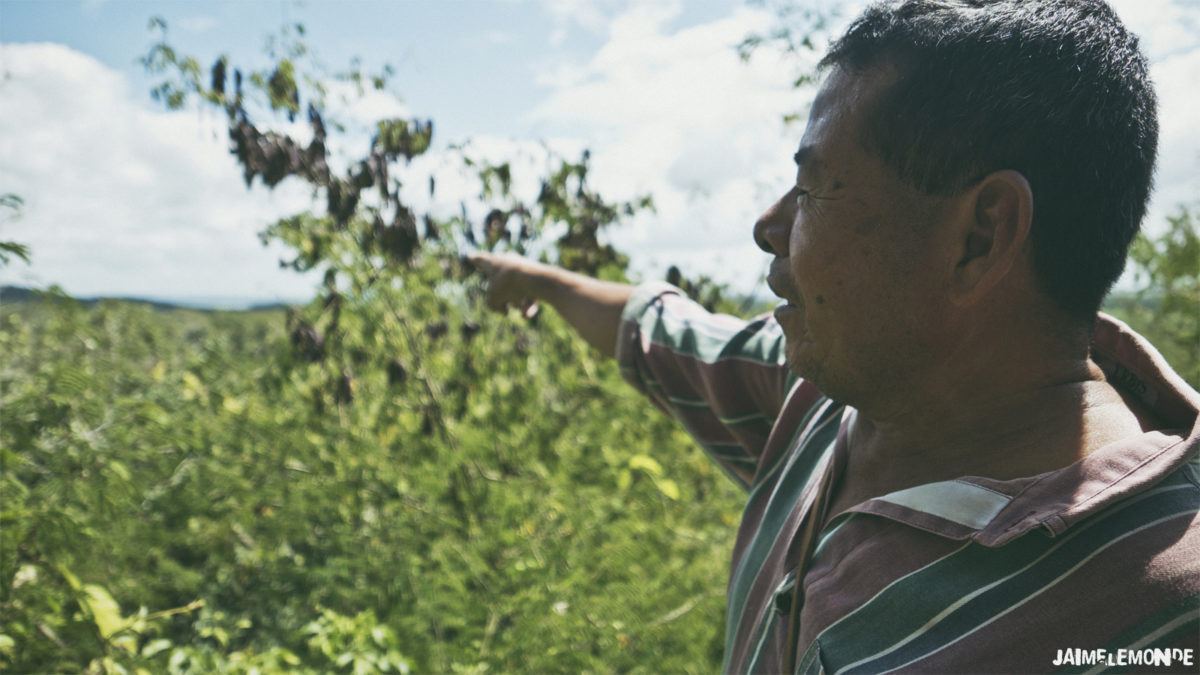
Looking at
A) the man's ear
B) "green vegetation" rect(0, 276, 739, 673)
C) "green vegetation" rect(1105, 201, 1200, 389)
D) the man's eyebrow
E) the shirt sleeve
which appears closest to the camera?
the man's ear

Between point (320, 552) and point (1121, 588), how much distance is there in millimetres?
2681

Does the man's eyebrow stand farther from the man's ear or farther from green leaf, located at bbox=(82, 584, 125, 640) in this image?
green leaf, located at bbox=(82, 584, 125, 640)

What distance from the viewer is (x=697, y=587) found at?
305cm

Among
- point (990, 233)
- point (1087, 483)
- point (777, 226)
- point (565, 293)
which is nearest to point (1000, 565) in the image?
point (1087, 483)

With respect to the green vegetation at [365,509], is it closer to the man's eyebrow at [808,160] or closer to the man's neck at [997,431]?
the man's neck at [997,431]

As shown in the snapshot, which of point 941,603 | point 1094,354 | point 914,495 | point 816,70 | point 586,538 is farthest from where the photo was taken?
point 586,538

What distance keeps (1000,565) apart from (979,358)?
314 mm

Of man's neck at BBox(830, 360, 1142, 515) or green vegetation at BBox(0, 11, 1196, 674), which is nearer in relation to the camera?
man's neck at BBox(830, 360, 1142, 515)

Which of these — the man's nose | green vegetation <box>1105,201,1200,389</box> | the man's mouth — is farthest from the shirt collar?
green vegetation <box>1105,201,1200,389</box>

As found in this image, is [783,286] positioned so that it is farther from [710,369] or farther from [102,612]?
[102,612]

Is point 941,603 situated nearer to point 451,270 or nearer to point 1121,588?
point 1121,588

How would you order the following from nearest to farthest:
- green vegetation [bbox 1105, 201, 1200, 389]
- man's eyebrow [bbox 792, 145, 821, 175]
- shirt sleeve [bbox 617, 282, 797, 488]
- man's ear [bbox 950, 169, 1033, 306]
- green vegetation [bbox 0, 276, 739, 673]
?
man's ear [bbox 950, 169, 1033, 306]
man's eyebrow [bbox 792, 145, 821, 175]
shirt sleeve [bbox 617, 282, 797, 488]
green vegetation [bbox 0, 276, 739, 673]
green vegetation [bbox 1105, 201, 1200, 389]

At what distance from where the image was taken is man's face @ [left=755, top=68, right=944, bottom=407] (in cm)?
122

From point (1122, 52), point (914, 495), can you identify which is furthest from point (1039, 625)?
point (1122, 52)
